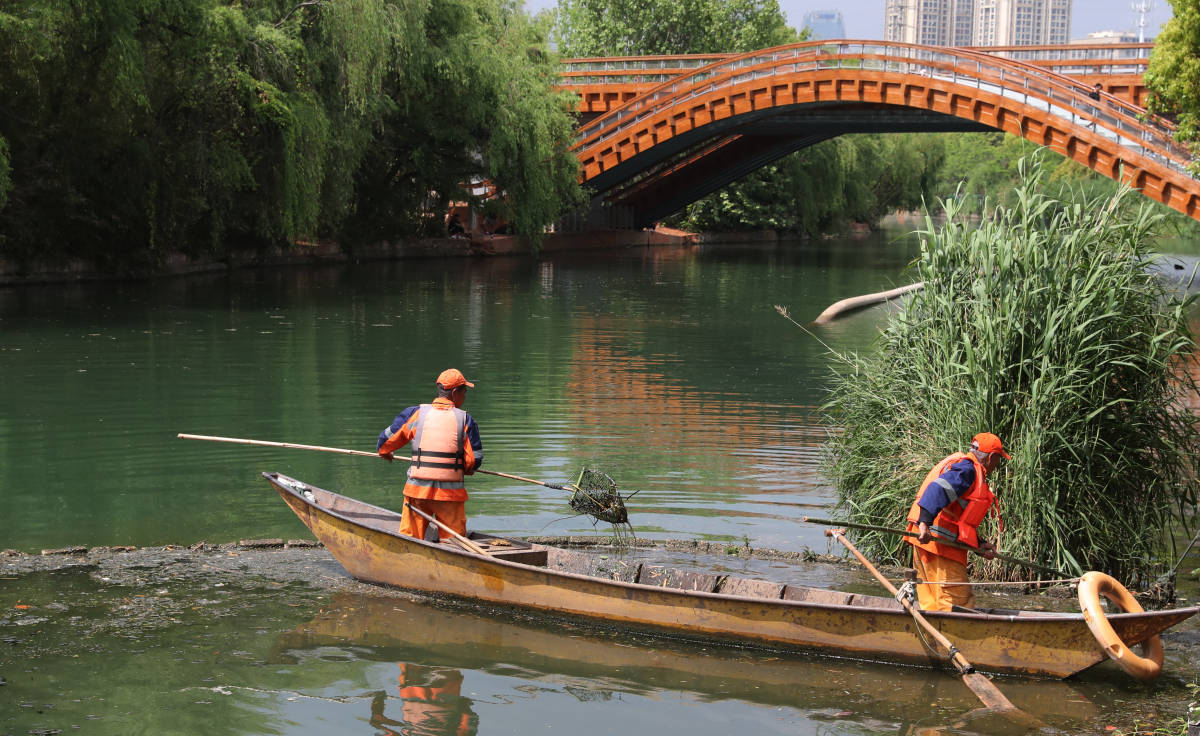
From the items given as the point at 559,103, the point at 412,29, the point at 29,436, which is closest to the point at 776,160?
the point at 559,103

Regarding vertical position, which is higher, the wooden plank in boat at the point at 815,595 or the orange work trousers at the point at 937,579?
the orange work trousers at the point at 937,579

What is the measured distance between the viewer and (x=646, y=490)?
1368 cm

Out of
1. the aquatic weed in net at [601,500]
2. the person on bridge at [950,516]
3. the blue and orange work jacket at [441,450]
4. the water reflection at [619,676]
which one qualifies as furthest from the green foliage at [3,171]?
the person on bridge at [950,516]

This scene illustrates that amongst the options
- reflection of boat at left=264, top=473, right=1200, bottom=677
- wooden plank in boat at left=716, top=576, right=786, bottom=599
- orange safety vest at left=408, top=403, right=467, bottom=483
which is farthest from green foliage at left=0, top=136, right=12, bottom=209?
wooden plank in boat at left=716, top=576, right=786, bottom=599

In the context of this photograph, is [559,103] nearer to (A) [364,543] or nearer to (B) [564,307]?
(B) [564,307]

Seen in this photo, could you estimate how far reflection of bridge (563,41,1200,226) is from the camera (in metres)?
36.0

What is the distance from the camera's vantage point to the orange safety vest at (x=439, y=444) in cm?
997

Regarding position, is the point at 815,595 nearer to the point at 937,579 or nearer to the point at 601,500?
the point at 937,579

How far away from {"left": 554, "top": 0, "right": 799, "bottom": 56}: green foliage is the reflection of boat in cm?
6825

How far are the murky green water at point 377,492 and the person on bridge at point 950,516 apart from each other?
25.1 inches

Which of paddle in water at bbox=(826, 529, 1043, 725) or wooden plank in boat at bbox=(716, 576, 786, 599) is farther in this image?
wooden plank in boat at bbox=(716, 576, 786, 599)

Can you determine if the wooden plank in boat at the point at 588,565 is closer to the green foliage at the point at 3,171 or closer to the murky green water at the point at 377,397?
the murky green water at the point at 377,397

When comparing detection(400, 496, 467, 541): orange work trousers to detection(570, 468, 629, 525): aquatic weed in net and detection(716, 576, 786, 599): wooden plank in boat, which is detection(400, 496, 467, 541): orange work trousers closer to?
detection(570, 468, 629, 525): aquatic weed in net

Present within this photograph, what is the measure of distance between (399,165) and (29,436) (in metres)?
27.4
